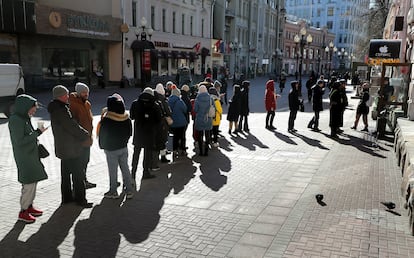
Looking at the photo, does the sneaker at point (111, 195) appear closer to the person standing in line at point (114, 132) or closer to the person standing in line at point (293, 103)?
the person standing in line at point (114, 132)

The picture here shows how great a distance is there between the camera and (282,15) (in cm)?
7181

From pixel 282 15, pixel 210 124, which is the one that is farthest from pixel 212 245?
pixel 282 15

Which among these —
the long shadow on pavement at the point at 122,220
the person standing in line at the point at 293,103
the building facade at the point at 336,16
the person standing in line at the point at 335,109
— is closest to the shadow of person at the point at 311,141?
the person standing in line at the point at 293,103

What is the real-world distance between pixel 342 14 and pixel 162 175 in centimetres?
10266

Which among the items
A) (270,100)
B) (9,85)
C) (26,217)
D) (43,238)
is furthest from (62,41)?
(43,238)

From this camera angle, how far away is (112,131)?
6.27 meters

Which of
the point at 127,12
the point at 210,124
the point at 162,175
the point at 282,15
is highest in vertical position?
the point at 282,15

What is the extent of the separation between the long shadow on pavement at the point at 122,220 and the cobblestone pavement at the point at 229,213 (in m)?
0.01

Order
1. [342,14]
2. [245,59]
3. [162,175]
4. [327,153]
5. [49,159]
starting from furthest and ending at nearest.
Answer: [342,14], [245,59], [327,153], [49,159], [162,175]

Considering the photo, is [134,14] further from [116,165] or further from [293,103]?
[116,165]

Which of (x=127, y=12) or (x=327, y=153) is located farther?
(x=127, y=12)

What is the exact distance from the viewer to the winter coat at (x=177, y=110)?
927 cm

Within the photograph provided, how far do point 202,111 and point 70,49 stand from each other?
2220cm

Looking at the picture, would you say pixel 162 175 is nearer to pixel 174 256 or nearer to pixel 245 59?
pixel 174 256
